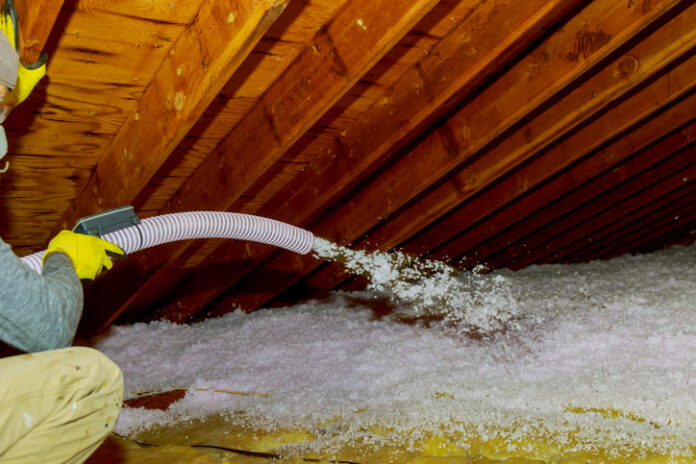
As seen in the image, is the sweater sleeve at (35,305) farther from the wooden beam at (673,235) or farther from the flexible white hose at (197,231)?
the wooden beam at (673,235)

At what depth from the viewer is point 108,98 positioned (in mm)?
1776

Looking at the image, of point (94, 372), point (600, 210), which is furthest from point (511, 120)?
point (600, 210)

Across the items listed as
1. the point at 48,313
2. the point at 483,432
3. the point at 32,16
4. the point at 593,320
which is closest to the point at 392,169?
the point at 593,320

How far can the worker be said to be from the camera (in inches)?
40.2

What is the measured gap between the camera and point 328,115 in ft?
7.10

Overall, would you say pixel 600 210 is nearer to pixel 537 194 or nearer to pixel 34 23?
pixel 537 194

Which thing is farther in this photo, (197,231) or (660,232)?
(660,232)

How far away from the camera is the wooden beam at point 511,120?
5.93 feet

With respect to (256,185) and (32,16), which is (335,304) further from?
(32,16)

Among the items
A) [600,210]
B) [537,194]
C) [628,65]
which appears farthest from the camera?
[600,210]

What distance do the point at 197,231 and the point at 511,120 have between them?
109 cm

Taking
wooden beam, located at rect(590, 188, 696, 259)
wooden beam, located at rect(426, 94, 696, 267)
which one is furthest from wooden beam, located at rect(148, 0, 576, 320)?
wooden beam, located at rect(590, 188, 696, 259)

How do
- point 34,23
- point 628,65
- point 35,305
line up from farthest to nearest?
point 628,65, point 34,23, point 35,305

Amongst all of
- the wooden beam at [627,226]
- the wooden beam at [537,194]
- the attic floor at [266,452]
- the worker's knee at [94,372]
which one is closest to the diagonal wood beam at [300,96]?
the attic floor at [266,452]
